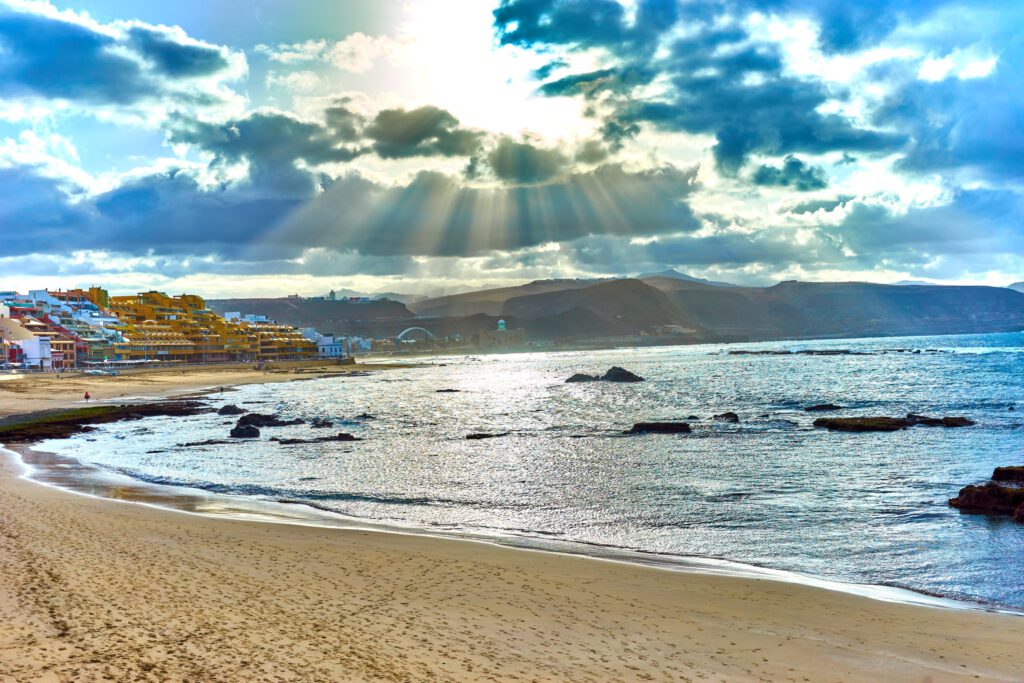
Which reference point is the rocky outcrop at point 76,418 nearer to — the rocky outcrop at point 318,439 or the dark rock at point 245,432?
the dark rock at point 245,432

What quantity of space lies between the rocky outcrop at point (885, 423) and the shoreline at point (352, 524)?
1230 inches

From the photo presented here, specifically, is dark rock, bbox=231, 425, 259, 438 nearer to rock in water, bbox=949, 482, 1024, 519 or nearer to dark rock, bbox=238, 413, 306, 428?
dark rock, bbox=238, 413, 306, 428

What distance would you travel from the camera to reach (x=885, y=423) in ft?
147

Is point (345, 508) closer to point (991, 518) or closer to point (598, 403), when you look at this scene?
point (991, 518)

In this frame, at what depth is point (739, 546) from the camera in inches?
744

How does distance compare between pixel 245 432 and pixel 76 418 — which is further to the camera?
pixel 76 418

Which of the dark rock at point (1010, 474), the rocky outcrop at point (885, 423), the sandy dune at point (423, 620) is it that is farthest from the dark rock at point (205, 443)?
the dark rock at point (1010, 474)

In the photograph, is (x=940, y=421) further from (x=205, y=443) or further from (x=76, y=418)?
(x=76, y=418)

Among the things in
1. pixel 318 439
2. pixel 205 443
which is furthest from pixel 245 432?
pixel 318 439

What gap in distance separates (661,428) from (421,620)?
121 feet

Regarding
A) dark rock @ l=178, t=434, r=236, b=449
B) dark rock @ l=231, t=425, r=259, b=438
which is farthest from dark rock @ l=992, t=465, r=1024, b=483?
dark rock @ l=231, t=425, r=259, b=438

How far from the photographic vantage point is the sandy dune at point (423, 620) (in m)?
9.77

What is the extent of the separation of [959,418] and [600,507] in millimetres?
33083

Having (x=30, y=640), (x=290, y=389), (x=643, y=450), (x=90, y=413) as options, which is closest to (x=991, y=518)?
(x=643, y=450)
